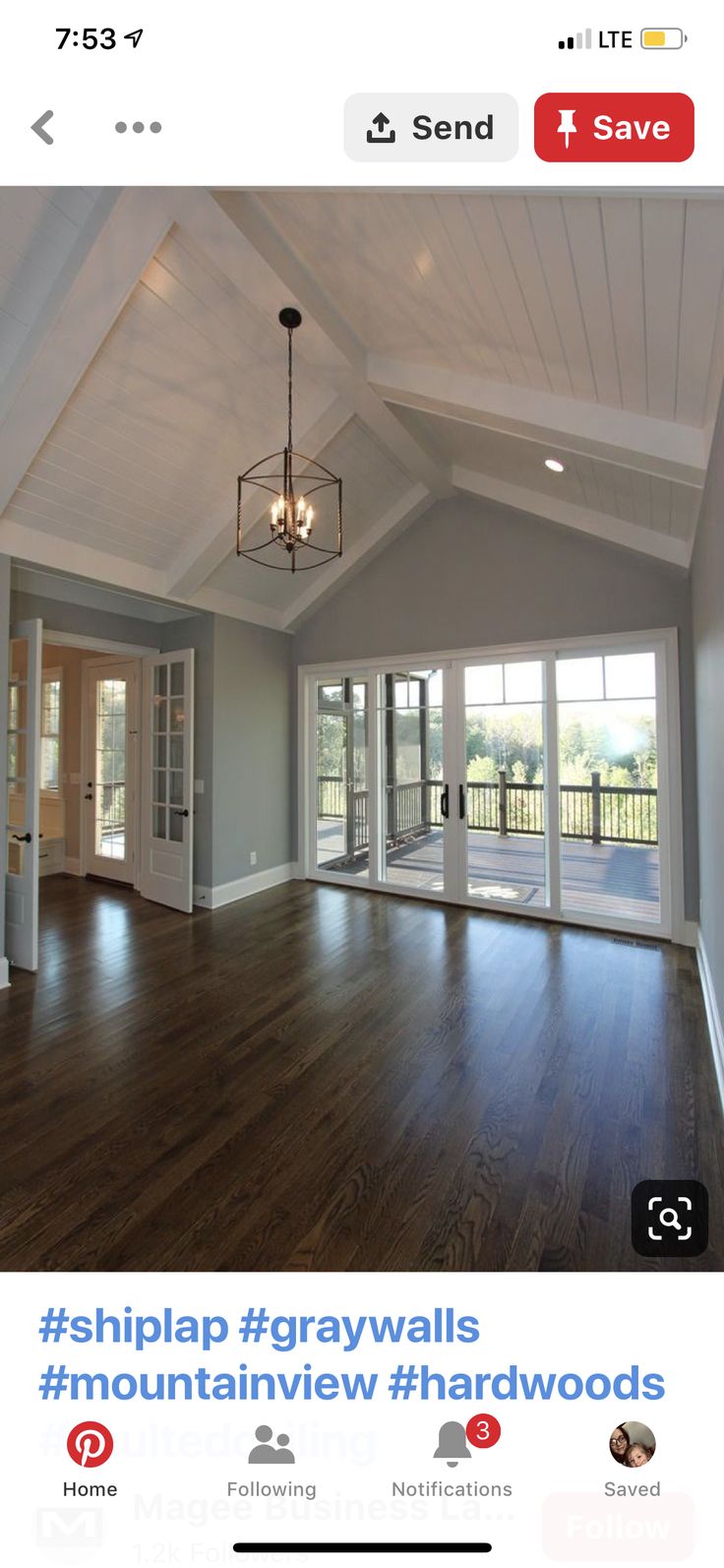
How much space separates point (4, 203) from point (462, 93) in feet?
7.38

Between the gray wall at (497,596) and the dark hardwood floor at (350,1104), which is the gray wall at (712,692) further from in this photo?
the gray wall at (497,596)

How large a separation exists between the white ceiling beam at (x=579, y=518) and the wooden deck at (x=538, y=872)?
6.54ft

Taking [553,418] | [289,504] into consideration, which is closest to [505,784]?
[553,418]

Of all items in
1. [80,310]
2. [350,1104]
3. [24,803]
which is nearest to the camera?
[350,1104]

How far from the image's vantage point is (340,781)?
5.87 metres

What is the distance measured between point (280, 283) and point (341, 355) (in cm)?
50

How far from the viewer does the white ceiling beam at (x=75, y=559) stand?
337cm

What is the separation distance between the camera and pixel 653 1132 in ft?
6.48

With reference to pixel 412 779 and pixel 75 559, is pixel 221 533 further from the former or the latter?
pixel 412 779

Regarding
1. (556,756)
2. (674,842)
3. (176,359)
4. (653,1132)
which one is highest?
(176,359)
